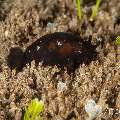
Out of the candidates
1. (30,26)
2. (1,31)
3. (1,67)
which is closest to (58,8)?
(30,26)

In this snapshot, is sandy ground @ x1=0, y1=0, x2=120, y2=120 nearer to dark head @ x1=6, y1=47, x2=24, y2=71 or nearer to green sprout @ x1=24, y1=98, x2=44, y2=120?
dark head @ x1=6, y1=47, x2=24, y2=71

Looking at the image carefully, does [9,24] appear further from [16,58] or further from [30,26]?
[16,58]

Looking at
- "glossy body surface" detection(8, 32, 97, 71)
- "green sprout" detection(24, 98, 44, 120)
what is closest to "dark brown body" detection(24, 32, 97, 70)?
"glossy body surface" detection(8, 32, 97, 71)

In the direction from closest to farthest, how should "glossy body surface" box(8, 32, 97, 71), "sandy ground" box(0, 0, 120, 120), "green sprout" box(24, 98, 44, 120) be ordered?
"green sprout" box(24, 98, 44, 120) < "sandy ground" box(0, 0, 120, 120) < "glossy body surface" box(8, 32, 97, 71)

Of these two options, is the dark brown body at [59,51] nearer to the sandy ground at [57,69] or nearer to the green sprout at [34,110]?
the sandy ground at [57,69]

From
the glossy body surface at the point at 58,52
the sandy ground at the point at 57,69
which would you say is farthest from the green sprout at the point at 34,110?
the glossy body surface at the point at 58,52

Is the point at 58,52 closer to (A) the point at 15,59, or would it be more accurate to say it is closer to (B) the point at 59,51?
(B) the point at 59,51
